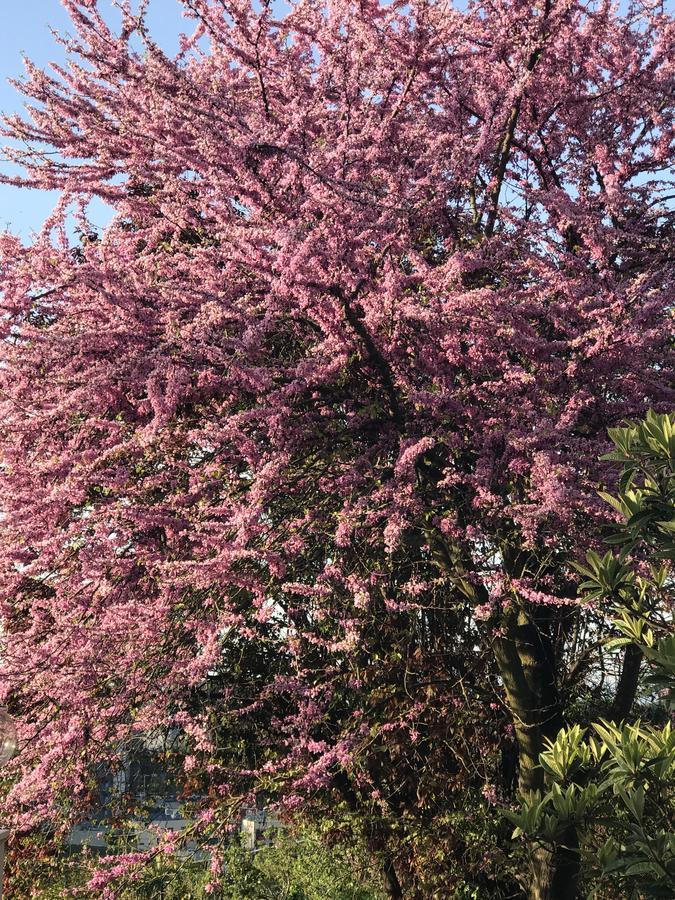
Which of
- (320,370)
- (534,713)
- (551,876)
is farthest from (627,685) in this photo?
(320,370)

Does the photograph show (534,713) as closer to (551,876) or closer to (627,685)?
(627,685)

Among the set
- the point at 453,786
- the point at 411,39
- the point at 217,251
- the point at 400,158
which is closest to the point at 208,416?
the point at 217,251

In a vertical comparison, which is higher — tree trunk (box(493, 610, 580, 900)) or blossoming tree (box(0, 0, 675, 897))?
blossoming tree (box(0, 0, 675, 897))

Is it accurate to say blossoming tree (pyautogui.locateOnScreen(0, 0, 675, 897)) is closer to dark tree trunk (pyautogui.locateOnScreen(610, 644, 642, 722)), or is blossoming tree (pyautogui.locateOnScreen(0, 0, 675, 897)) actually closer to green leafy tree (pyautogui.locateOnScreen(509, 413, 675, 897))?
dark tree trunk (pyautogui.locateOnScreen(610, 644, 642, 722))

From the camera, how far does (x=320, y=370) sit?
5430mm

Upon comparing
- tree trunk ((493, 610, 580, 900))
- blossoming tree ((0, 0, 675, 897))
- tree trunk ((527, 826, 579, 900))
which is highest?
blossoming tree ((0, 0, 675, 897))

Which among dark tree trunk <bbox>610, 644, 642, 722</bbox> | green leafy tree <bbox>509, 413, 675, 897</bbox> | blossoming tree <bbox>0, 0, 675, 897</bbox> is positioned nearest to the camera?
green leafy tree <bbox>509, 413, 675, 897</bbox>

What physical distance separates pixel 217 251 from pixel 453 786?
→ 5.27 m

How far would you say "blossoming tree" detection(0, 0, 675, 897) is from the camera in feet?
17.0

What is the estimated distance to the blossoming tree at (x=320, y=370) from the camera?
5195 millimetres

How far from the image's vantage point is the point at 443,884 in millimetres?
7254

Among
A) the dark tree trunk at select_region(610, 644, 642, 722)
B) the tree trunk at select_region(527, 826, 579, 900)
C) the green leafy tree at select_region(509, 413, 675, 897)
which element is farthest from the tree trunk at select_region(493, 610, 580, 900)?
the green leafy tree at select_region(509, 413, 675, 897)

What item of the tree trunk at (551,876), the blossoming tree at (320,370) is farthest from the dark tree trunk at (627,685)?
the tree trunk at (551,876)

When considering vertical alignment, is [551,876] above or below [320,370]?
below
